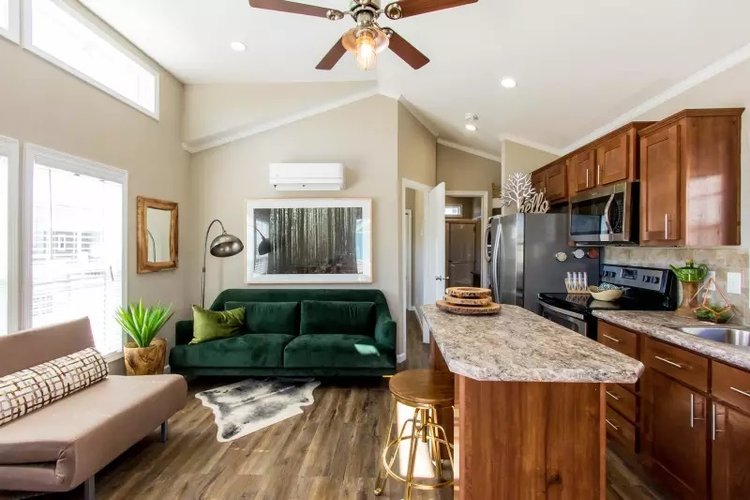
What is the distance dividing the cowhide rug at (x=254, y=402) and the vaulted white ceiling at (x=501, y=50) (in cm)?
312

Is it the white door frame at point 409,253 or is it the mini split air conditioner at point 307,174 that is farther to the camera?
the white door frame at point 409,253

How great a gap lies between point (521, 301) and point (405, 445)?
1.67 meters

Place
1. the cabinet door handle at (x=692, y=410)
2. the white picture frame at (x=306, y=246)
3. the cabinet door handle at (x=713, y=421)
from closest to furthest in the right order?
the cabinet door handle at (x=713, y=421), the cabinet door handle at (x=692, y=410), the white picture frame at (x=306, y=246)

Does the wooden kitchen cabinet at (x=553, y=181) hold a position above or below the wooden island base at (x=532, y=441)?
above

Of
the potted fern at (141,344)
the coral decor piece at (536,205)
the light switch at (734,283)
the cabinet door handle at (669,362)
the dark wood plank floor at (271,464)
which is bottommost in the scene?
the dark wood plank floor at (271,464)

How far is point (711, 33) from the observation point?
80.3 inches

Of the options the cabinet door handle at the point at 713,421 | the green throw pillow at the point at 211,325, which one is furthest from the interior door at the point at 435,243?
the cabinet door handle at the point at 713,421

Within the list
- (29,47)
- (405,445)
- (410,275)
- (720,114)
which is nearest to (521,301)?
(405,445)

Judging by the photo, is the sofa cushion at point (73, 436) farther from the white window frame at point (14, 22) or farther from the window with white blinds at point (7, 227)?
the white window frame at point (14, 22)

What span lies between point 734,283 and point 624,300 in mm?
765

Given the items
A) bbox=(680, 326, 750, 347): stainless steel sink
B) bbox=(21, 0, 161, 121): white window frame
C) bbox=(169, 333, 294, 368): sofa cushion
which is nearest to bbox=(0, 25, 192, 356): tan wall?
bbox=(21, 0, 161, 121): white window frame

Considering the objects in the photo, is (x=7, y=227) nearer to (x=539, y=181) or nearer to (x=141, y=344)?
(x=141, y=344)

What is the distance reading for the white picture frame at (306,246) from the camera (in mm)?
4199

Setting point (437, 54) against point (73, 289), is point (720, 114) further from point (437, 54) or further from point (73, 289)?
point (73, 289)
